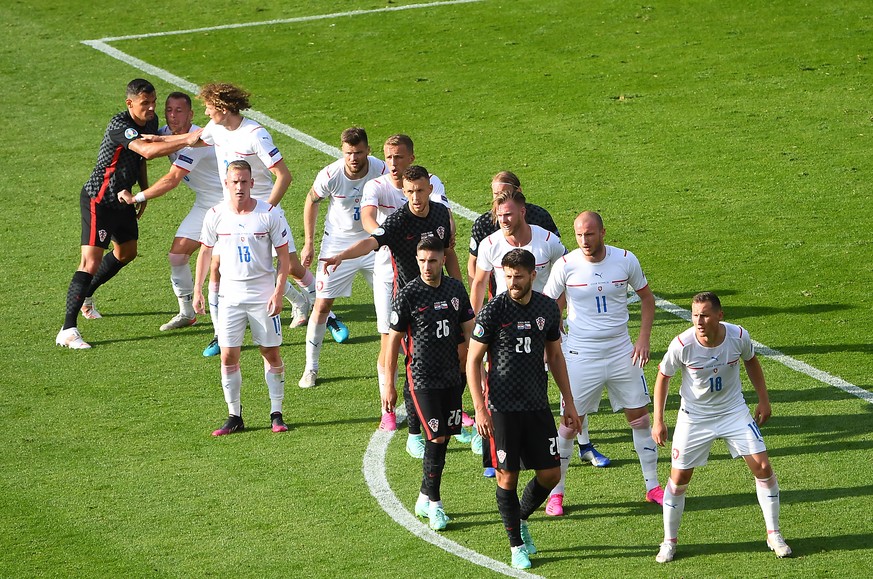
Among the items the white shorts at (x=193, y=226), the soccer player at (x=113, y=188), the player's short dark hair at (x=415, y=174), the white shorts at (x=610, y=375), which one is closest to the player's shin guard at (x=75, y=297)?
the soccer player at (x=113, y=188)

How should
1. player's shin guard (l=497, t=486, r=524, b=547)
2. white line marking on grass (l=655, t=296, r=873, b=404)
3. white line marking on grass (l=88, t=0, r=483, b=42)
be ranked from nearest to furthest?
player's shin guard (l=497, t=486, r=524, b=547) → white line marking on grass (l=655, t=296, r=873, b=404) → white line marking on grass (l=88, t=0, r=483, b=42)

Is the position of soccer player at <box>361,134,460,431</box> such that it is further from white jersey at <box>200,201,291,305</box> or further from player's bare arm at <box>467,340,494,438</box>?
player's bare arm at <box>467,340,494,438</box>

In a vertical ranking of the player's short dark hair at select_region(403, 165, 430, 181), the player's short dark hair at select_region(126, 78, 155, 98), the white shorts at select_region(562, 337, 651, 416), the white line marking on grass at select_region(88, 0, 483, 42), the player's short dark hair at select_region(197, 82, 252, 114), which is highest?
the white line marking on grass at select_region(88, 0, 483, 42)

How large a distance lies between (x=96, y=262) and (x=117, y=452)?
312 centimetres

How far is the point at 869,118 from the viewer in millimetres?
18422

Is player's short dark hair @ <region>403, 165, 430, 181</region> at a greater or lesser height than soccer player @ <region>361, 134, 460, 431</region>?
greater

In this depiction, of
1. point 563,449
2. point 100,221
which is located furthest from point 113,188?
point 563,449

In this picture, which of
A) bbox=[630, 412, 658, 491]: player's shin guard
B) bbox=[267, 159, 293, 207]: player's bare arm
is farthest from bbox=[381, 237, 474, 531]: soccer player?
bbox=[267, 159, 293, 207]: player's bare arm

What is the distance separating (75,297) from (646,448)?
6.45 metres

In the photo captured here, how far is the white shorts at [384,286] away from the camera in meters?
11.2

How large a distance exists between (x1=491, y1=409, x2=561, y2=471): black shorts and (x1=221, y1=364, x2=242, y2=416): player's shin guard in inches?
117

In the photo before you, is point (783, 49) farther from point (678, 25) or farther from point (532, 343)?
point (532, 343)

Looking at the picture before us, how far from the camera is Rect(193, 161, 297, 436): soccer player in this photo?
10812mm

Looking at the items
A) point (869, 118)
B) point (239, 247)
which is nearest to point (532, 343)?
point (239, 247)
